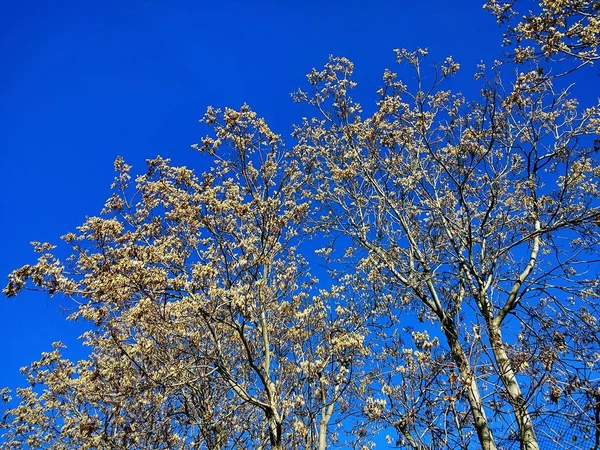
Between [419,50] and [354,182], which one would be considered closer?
[419,50]

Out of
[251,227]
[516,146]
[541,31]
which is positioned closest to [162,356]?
[251,227]

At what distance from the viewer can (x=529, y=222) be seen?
32.6ft

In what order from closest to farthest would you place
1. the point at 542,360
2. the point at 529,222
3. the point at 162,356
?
the point at 542,360 → the point at 162,356 → the point at 529,222

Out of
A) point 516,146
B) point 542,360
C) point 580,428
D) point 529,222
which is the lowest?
point 580,428

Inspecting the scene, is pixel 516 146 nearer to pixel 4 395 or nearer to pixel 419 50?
pixel 419 50

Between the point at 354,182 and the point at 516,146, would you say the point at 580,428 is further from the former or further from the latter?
→ the point at 354,182

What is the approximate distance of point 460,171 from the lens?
364 inches

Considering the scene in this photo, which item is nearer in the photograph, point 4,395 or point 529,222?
point 529,222

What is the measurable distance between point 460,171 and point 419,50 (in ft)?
11.1

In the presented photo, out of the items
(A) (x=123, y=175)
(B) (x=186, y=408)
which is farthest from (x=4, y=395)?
(A) (x=123, y=175)

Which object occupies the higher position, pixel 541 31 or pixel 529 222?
Result: pixel 529 222

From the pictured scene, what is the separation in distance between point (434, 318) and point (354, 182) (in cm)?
399

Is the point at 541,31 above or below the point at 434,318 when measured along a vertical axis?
above

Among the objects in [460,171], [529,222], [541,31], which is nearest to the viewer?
[541,31]
